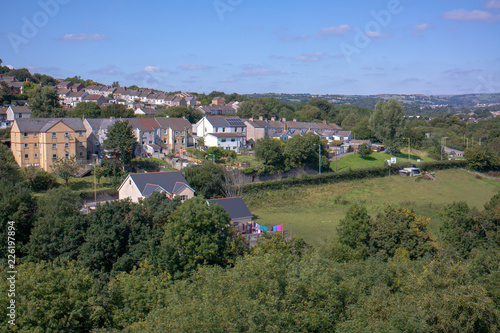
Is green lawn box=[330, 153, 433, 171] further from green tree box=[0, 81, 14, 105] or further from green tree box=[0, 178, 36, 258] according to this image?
green tree box=[0, 81, 14, 105]

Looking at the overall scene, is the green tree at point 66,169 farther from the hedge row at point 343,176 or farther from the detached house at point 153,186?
the hedge row at point 343,176

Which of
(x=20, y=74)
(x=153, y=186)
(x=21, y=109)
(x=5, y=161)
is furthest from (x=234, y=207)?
(x=20, y=74)

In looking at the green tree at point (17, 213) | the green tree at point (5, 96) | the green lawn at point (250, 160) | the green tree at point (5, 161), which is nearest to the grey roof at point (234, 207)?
the green lawn at point (250, 160)

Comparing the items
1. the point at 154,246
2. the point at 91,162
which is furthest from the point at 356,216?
the point at 91,162

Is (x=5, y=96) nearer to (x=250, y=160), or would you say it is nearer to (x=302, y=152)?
(x=250, y=160)

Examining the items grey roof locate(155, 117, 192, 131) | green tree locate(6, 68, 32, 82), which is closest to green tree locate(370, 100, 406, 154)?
grey roof locate(155, 117, 192, 131)

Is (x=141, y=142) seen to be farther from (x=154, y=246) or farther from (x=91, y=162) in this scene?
(x=154, y=246)
